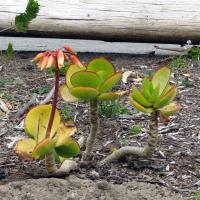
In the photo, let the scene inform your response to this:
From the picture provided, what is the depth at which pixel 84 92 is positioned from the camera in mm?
3486

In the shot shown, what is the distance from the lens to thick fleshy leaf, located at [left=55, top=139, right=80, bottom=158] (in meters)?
3.54

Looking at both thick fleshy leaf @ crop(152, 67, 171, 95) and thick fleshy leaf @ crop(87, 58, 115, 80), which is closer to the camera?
thick fleshy leaf @ crop(87, 58, 115, 80)

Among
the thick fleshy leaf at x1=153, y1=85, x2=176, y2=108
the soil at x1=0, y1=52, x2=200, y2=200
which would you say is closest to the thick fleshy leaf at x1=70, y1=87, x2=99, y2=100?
the thick fleshy leaf at x1=153, y1=85, x2=176, y2=108

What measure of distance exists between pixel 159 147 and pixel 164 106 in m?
0.60

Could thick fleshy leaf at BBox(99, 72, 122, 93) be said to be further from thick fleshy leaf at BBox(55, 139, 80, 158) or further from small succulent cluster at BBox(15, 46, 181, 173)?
thick fleshy leaf at BBox(55, 139, 80, 158)

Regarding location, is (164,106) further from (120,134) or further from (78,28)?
(78,28)

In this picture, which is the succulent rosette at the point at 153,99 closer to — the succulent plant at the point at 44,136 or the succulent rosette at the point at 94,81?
the succulent rosette at the point at 94,81

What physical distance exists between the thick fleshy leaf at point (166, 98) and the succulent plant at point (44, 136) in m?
0.44

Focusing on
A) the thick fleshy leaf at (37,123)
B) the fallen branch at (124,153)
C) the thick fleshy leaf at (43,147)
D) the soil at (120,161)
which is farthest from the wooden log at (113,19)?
the thick fleshy leaf at (43,147)

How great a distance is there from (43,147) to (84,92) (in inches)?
13.5

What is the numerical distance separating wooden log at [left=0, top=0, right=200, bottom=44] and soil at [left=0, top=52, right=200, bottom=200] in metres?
1.00

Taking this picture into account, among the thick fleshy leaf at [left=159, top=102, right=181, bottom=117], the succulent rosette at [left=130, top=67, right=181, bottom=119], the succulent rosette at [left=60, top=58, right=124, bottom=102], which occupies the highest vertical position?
the succulent rosette at [left=60, top=58, right=124, bottom=102]

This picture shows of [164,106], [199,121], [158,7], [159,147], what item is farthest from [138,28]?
[164,106]

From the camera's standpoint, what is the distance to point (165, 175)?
3.86 meters
